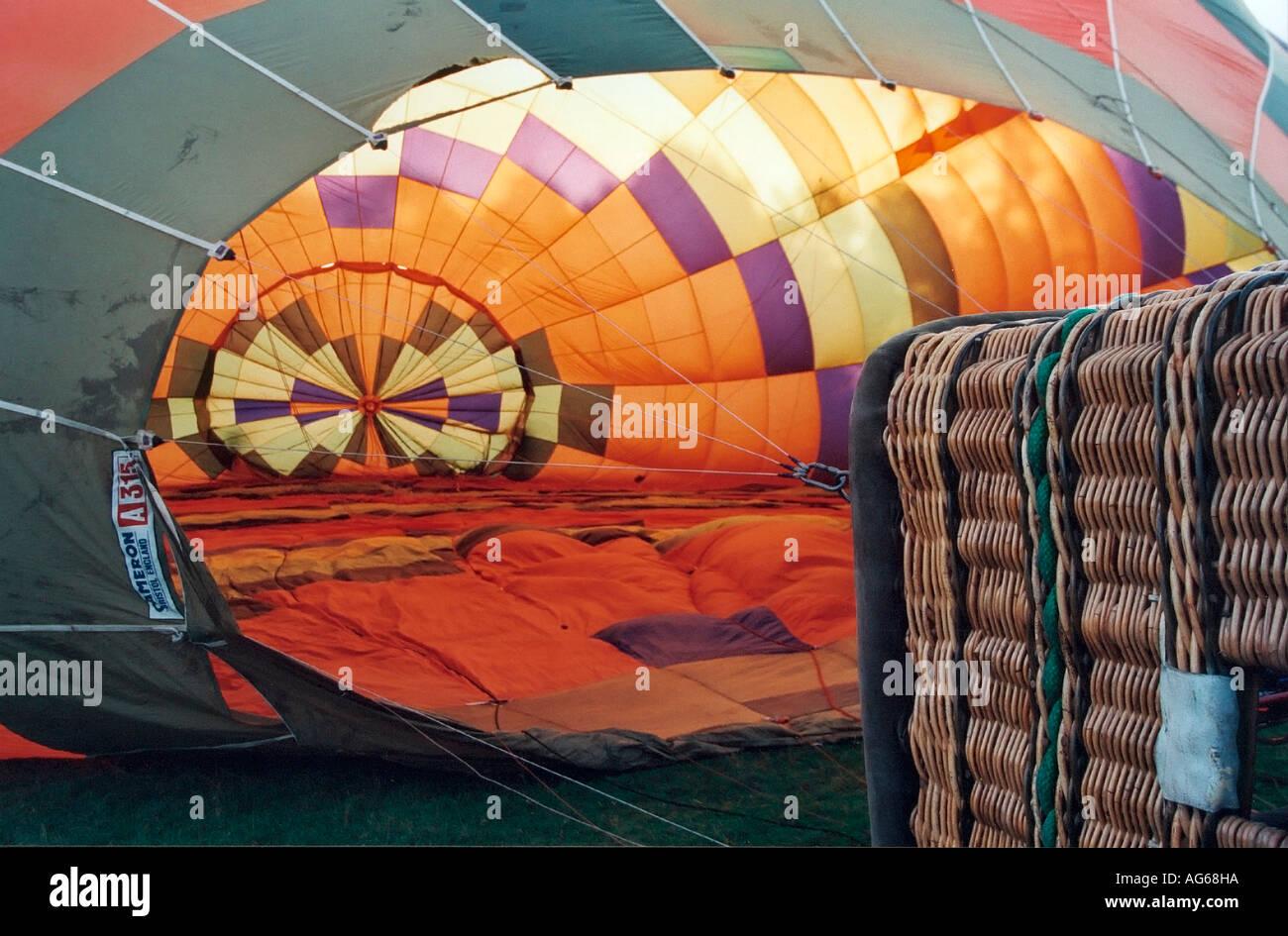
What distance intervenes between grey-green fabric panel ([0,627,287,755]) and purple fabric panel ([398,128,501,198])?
119 centimetres

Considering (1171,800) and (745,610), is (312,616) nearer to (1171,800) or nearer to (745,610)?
(745,610)

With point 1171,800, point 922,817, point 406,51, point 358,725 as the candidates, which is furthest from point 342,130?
point 1171,800

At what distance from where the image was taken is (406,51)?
63.5 inches

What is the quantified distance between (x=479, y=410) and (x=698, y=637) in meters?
0.95

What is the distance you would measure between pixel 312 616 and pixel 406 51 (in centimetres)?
109

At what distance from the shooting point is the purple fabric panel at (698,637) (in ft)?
6.87

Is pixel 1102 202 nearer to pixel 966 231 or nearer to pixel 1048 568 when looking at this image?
pixel 966 231

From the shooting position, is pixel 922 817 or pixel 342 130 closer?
pixel 922 817

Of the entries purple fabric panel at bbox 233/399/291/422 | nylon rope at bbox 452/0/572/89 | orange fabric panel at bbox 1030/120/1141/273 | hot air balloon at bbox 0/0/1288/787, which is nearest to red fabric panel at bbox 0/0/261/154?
hot air balloon at bbox 0/0/1288/787

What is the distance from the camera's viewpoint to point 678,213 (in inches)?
99.7

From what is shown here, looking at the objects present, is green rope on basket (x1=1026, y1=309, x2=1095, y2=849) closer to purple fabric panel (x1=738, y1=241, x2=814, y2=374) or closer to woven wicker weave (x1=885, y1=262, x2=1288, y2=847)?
woven wicker weave (x1=885, y1=262, x2=1288, y2=847)

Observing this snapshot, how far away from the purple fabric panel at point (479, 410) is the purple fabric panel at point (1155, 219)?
145cm

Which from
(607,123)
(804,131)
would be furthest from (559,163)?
(804,131)

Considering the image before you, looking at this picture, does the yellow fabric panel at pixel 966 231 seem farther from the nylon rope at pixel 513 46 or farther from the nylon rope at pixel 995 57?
the nylon rope at pixel 513 46
